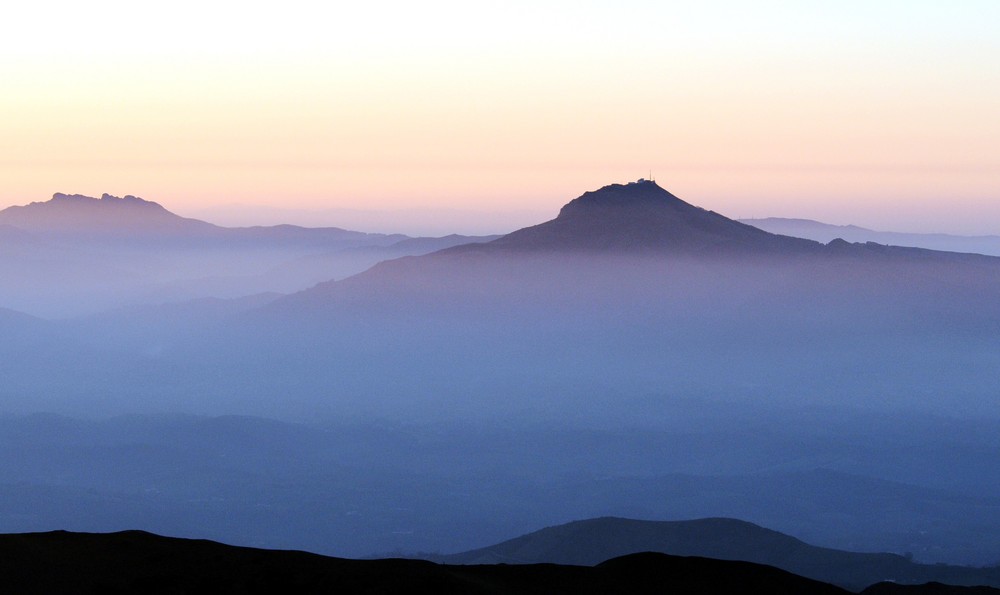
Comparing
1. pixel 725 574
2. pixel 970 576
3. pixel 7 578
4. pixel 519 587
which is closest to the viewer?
pixel 7 578

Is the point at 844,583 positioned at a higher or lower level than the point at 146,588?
lower

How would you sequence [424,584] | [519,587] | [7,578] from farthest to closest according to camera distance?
[519,587] < [424,584] < [7,578]

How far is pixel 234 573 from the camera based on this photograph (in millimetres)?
55031

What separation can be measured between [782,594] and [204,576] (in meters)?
28.5

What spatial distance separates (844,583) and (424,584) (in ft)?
493

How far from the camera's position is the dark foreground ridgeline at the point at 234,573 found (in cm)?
5306

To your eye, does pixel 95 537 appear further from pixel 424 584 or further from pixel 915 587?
pixel 915 587

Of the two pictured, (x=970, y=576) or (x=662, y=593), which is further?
(x=970, y=576)

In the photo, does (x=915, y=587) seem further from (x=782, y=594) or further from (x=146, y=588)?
(x=146, y=588)

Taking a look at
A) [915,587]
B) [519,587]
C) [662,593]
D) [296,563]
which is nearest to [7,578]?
[296,563]

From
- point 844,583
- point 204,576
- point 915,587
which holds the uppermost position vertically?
point 204,576

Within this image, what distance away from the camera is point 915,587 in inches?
2992

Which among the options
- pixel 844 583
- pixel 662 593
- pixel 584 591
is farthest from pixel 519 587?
pixel 844 583

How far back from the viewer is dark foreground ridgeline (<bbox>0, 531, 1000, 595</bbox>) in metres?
53.1
